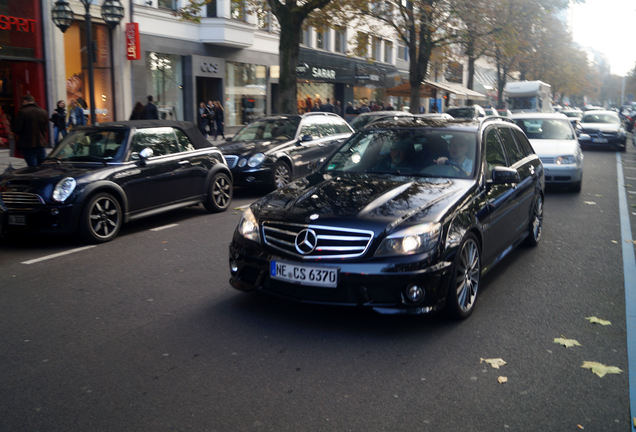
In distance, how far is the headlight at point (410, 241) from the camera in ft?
15.3

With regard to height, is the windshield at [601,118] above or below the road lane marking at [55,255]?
above

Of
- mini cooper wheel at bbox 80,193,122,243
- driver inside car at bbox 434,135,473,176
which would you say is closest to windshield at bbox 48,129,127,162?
mini cooper wheel at bbox 80,193,122,243

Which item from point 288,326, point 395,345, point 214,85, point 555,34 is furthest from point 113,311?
point 555,34

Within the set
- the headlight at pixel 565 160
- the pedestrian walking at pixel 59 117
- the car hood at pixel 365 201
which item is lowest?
the headlight at pixel 565 160

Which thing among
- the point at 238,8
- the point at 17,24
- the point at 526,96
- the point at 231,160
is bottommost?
the point at 231,160

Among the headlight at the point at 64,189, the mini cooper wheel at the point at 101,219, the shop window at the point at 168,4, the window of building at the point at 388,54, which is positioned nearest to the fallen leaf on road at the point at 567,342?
the mini cooper wheel at the point at 101,219

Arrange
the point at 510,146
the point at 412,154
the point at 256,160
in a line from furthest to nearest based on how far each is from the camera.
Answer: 1. the point at 256,160
2. the point at 510,146
3. the point at 412,154

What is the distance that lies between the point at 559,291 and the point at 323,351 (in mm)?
2757

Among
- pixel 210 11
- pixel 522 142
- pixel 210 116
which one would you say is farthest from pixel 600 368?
pixel 210 11

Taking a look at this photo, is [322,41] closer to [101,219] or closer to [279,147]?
[279,147]

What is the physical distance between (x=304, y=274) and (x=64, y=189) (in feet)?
14.9

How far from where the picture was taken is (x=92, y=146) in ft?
29.6

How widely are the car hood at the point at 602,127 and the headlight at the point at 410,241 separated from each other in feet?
79.7

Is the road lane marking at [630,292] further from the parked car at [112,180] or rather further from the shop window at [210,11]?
the shop window at [210,11]
